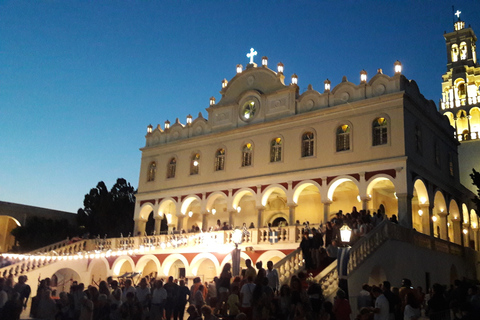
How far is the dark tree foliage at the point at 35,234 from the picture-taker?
37.2 metres

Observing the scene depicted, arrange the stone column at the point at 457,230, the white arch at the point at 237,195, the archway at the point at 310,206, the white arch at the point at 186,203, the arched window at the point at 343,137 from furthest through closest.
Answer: the white arch at the point at 186,203, the archway at the point at 310,206, the white arch at the point at 237,195, the stone column at the point at 457,230, the arched window at the point at 343,137

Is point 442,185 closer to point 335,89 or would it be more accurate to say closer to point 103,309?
point 335,89

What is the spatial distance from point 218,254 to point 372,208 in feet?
27.9

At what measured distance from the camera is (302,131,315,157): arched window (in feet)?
88.0

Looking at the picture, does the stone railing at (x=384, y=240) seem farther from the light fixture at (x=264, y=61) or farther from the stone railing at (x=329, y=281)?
the light fixture at (x=264, y=61)

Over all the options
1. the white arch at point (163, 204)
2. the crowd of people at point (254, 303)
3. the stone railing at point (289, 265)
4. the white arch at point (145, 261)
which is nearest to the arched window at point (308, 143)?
the stone railing at point (289, 265)

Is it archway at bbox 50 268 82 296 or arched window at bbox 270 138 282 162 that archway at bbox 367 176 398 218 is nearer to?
arched window at bbox 270 138 282 162

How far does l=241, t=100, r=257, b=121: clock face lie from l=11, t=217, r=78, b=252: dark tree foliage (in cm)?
1832

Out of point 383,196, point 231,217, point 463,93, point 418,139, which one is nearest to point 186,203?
point 231,217

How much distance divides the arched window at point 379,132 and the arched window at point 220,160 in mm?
9490

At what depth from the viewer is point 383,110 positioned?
24578 mm

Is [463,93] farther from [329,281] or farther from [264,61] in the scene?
[329,281]

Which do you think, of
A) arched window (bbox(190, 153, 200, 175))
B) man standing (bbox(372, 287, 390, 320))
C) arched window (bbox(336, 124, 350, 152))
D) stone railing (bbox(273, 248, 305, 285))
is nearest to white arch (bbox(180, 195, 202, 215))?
arched window (bbox(190, 153, 200, 175))

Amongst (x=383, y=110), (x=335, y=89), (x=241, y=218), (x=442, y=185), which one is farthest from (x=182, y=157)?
(x=442, y=185)
